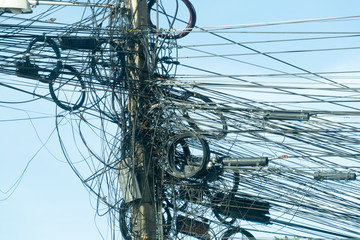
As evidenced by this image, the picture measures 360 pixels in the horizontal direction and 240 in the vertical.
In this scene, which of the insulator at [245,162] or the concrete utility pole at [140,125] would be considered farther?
the concrete utility pole at [140,125]

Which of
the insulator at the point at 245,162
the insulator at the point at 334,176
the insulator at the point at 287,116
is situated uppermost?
the insulator at the point at 287,116

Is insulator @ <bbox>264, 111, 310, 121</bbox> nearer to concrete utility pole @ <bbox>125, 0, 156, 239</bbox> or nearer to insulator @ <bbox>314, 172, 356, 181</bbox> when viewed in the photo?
insulator @ <bbox>314, 172, 356, 181</bbox>

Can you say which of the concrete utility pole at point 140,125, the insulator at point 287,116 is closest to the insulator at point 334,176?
the insulator at point 287,116

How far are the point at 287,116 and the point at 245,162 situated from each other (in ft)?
2.81

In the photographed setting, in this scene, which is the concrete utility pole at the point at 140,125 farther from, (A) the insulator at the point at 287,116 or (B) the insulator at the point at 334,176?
(B) the insulator at the point at 334,176

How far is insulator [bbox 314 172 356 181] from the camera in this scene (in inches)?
343

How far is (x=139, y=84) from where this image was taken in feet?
30.6

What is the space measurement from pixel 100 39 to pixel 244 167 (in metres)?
2.50

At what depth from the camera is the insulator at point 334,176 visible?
8.70 m

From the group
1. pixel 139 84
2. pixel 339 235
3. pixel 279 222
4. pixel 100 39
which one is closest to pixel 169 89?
pixel 139 84

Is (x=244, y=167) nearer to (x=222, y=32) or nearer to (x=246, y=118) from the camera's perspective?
(x=246, y=118)

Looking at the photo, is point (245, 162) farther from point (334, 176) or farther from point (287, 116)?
point (334, 176)

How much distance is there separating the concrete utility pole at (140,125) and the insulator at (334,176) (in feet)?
7.09

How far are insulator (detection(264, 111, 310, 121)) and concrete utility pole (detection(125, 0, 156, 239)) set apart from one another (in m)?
1.72
